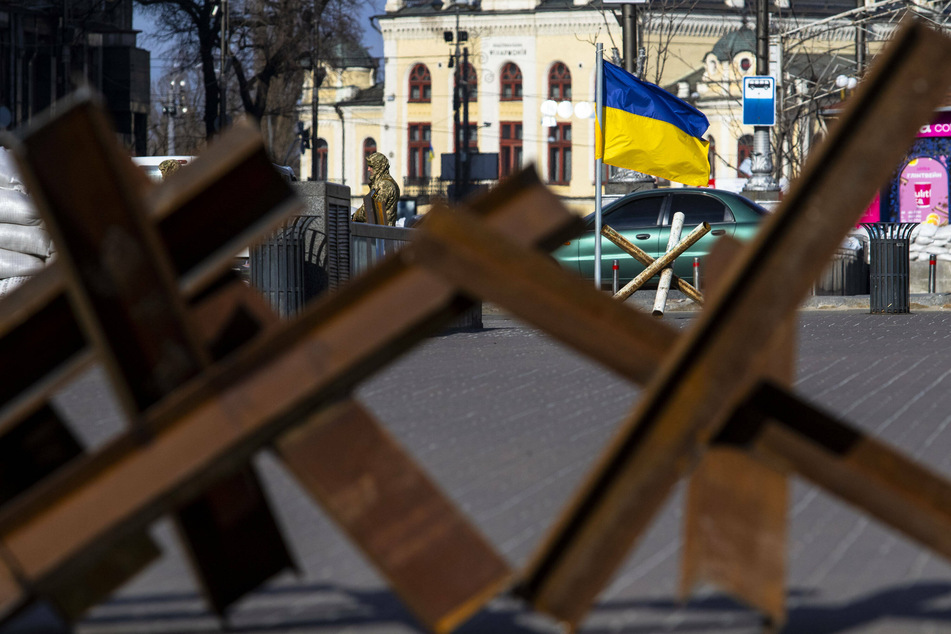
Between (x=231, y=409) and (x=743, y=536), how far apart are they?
3.18ft

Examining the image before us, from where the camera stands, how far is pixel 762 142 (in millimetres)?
23875

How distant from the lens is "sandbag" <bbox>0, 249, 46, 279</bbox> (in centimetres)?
1223

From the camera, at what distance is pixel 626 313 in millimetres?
2422

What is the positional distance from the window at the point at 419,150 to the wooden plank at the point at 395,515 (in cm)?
8625

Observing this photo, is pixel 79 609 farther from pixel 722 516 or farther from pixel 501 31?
pixel 501 31

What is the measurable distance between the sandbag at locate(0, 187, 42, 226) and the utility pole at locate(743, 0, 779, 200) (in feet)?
44.5

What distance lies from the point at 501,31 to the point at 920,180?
60658mm

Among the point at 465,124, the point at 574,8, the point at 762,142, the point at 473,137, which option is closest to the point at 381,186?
the point at 762,142

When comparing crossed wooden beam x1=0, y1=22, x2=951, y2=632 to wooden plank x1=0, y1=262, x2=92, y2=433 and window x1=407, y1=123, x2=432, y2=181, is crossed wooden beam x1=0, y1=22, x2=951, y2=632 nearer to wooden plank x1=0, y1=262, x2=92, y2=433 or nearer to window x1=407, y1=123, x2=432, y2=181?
wooden plank x1=0, y1=262, x2=92, y2=433

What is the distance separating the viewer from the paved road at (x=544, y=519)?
3.24m

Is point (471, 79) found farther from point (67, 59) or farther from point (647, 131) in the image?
point (647, 131)

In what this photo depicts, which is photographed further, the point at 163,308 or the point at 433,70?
the point at 433,70

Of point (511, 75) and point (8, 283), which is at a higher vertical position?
point (511, 75)

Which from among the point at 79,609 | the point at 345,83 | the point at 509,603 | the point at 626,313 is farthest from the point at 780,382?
the point at 345,83
